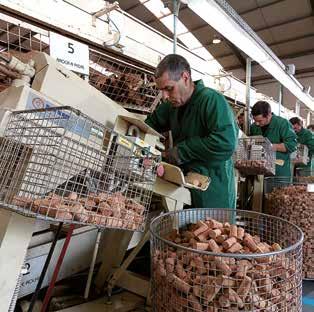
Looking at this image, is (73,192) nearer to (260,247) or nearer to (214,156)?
(260,247)

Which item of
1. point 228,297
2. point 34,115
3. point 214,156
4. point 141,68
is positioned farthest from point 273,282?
point 141,68

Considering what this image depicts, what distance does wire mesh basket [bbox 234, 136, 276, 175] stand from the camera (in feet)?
8.18

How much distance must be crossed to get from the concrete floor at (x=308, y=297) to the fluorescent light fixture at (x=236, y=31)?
1.85 metres

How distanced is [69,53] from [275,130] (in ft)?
7.48

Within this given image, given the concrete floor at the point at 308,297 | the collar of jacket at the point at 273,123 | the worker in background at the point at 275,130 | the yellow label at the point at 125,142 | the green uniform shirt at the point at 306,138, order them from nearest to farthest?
the yellow label at the point at 125,142, the concrete floor at the point at 308,297, the worker in background at the point at 275,130, the collar of jacket at the point at 273,123, the green uniform shirt at the point at 306,138

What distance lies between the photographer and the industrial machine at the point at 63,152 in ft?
2.77

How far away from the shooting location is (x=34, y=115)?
3.20 ft

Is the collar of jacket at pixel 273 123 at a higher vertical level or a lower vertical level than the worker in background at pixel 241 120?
lower

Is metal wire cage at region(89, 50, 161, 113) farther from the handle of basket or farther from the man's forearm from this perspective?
the handle of basket

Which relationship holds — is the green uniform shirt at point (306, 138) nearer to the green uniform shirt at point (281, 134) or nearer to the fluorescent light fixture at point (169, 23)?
the green uniform shirt at point (281, 134)

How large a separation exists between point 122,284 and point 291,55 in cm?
875

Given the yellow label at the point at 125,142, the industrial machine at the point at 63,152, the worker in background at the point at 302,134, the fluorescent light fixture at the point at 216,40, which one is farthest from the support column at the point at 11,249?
the fluorescent light fixture at the point at 216,40

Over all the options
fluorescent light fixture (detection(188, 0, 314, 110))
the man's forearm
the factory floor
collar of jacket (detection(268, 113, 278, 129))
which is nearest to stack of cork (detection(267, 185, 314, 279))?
the man's forearm

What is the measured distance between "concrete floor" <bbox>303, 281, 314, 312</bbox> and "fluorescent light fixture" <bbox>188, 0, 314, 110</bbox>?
185 cm
